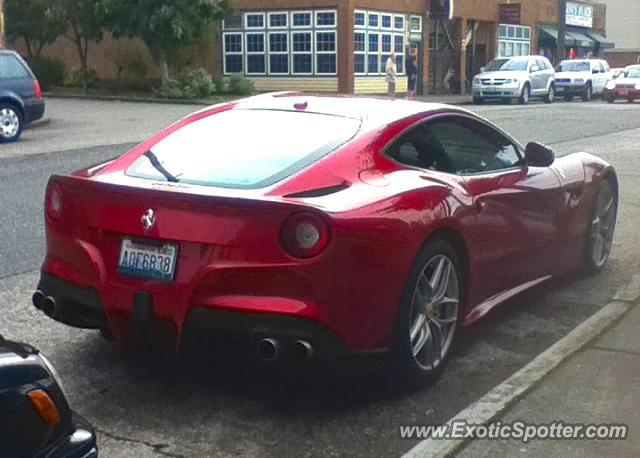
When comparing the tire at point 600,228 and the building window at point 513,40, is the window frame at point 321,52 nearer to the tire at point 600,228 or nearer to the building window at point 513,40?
the building window at point 513,40

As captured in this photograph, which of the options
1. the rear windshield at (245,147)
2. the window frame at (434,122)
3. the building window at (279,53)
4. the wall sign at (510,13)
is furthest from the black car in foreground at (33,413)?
the wall sign at (510,13)

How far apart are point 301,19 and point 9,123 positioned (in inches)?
873

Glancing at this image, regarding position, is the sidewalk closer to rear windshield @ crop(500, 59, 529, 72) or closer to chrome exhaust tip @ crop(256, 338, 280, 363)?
chrome exhaust tip @ crop(256, 338, 280, 363)

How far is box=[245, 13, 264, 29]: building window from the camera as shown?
1569 inches

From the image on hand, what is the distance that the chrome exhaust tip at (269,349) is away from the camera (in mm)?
4160

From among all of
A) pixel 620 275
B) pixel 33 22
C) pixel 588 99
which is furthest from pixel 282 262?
pixel 588 99

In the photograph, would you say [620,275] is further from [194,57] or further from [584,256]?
[194,57]

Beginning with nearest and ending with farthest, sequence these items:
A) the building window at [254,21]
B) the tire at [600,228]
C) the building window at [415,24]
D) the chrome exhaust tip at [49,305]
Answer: the chrome exhaust tip at [49,305], the tire at [600,228], the building window at [254,21], the building window at [415,24]

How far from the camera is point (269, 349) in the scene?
164 inches

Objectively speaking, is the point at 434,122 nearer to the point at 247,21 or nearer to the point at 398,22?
the point at 247,21

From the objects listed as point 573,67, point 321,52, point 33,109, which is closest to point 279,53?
point 321,52

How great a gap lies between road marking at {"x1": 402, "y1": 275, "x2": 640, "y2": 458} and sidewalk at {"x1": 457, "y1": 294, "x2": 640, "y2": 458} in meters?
0.04

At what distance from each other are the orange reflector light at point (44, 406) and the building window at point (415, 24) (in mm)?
40794

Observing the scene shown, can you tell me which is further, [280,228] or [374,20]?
[374,20]
